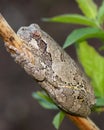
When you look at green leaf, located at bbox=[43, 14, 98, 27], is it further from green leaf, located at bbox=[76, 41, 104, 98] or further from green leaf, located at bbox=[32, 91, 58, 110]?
green leaf, located at bbox=[32, 91, 58, 110]

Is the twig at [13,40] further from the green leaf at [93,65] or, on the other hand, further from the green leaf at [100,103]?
the green leaf at [93,65]

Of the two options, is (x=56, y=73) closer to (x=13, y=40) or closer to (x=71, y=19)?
(x=71, y=19)

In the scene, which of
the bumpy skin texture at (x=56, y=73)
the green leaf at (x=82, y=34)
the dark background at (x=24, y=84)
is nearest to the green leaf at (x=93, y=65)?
the bumpy skin texture at (x=56, y=73)

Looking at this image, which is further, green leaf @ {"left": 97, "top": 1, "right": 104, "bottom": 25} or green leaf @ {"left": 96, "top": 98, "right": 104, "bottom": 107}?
green leaf @ {"left": 97, "top": 1, "right": 104, "bottom": 25}

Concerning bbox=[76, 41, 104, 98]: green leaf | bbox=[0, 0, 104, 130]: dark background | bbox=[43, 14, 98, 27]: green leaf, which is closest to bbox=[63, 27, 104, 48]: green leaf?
bbox=[43, 14, 98, 27]: green leaf

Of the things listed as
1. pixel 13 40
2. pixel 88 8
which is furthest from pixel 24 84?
pixel 13 40

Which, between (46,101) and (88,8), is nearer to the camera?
(46,101)

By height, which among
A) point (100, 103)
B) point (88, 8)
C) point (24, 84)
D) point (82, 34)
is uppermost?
point (24, 84)
